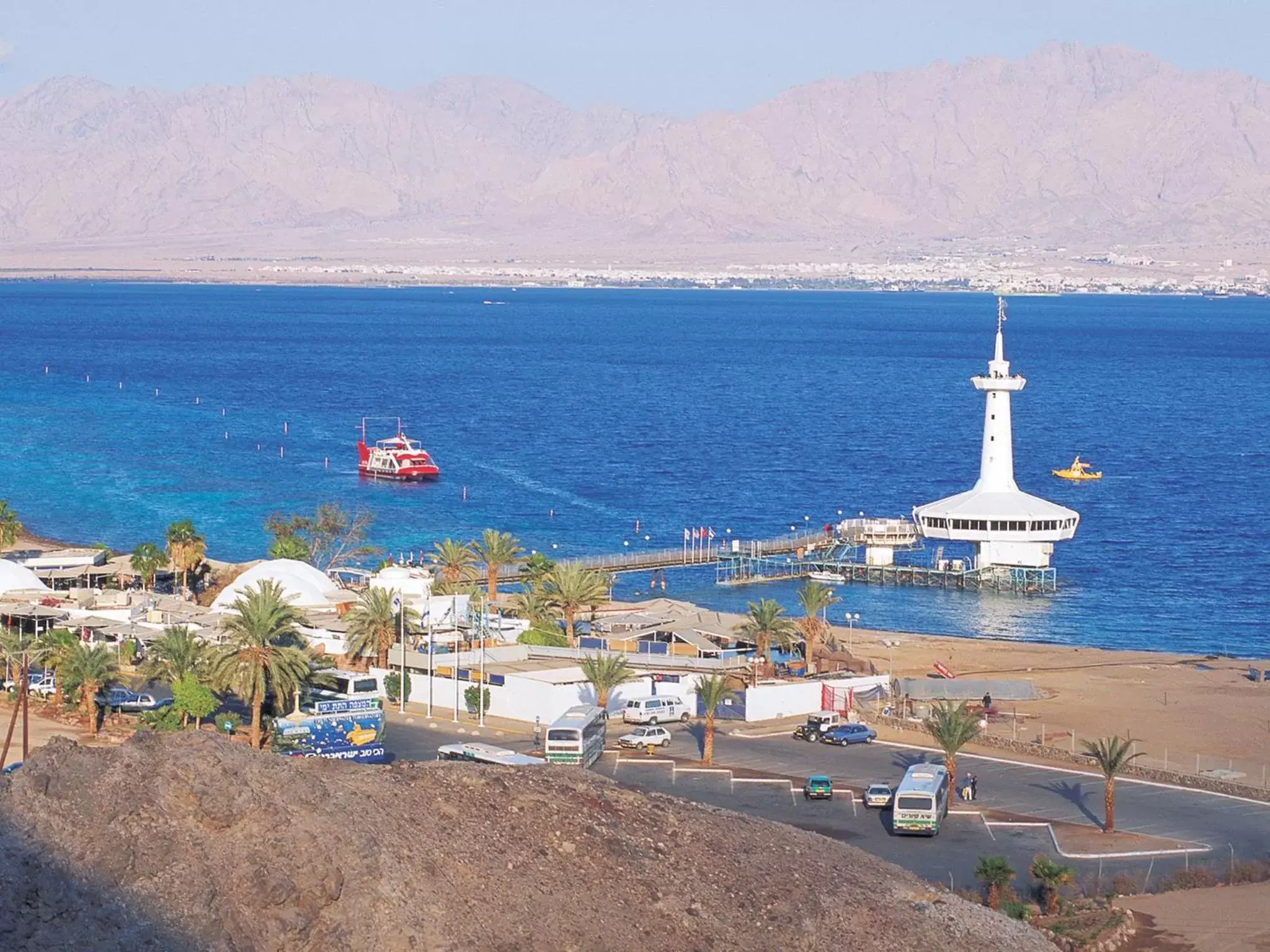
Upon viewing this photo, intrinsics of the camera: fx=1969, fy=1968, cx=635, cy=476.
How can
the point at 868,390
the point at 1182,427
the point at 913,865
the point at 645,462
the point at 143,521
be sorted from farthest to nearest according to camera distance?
1. the point at 868,390
2. the point at 1182,427
3. the point at 645,462
4. the point at 143,521
5. the point at 913,865

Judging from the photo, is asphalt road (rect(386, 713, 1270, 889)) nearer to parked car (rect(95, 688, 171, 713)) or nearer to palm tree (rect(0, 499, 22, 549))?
parked car (rect(95, 688, 171, 713))

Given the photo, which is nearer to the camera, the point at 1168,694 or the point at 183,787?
the point at 183,787

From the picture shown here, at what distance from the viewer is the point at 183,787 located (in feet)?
61.4

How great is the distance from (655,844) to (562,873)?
1409 millimetres

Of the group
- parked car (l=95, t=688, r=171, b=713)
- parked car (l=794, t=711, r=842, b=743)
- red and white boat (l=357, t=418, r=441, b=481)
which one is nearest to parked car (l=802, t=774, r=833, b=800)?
parked car (l=794, t=711, r=842, b=743)

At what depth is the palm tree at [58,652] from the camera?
36.0 m

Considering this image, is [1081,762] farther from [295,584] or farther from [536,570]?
[295,584]

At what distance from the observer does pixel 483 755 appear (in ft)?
98.7

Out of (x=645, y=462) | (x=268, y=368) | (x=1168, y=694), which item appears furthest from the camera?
(x=268, y=368)

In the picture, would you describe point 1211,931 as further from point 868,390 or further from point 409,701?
point 868,390

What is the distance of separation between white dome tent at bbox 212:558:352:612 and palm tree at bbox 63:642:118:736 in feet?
26.1

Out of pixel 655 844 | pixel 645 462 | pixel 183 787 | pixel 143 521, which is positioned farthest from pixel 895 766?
pixel 645 462

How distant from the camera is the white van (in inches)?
1427

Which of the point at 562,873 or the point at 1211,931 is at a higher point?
the point at 562,873
